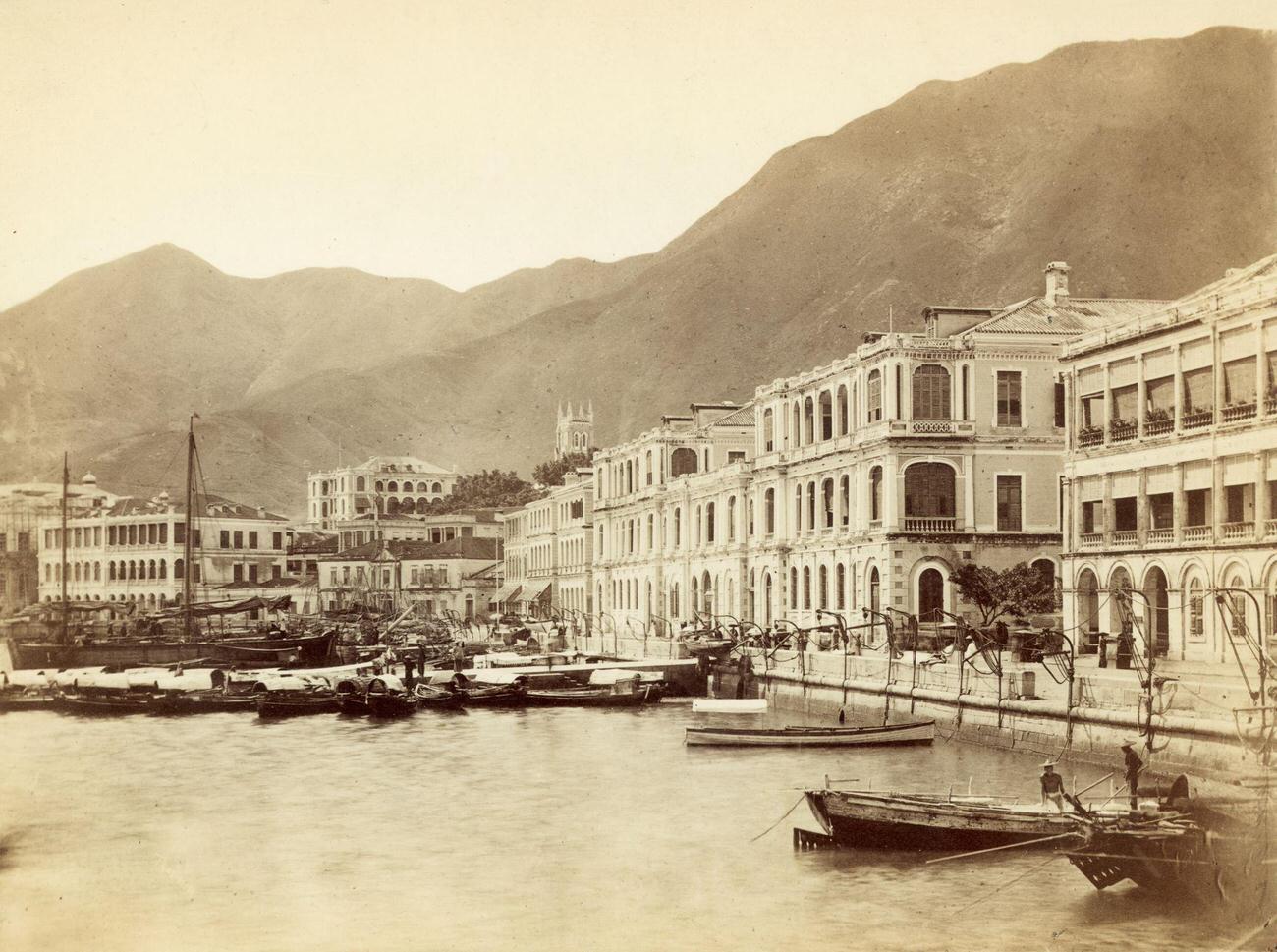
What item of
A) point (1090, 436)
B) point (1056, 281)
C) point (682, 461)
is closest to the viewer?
point (1090, 436)

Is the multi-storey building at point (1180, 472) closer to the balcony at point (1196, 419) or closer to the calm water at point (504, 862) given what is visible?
the balcony at point (1196, 419)

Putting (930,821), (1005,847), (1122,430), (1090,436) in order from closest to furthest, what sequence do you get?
(1005,847)
(930,821)
(1122,430)
(1090,436)

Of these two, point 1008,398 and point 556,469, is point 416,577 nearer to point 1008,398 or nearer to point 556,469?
point 556,469

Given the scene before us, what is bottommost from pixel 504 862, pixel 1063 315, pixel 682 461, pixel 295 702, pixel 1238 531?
pixel 504 862

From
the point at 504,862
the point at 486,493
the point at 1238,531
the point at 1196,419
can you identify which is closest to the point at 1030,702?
the point at 1238,531

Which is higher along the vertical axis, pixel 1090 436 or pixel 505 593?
pixel 1090 436

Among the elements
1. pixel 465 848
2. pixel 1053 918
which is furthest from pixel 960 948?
pixel 465 848

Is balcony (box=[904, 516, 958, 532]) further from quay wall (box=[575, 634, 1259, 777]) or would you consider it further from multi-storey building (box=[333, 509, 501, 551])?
multi-storey building (box=[333, 509, 501, 551])

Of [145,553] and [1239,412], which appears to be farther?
[145,553]
